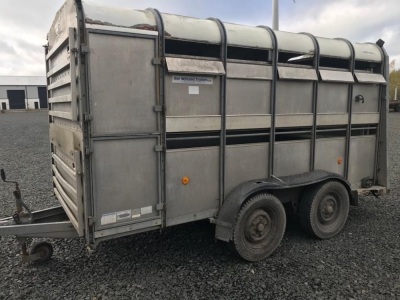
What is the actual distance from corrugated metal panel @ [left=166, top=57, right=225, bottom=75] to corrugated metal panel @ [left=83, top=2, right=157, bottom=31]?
37cm

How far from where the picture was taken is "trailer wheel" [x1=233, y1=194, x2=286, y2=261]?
3.80 metres

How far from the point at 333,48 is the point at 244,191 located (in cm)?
233

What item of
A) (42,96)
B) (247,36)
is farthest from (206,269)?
(42,96)

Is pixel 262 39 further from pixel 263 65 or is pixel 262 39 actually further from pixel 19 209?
pixel 19 209

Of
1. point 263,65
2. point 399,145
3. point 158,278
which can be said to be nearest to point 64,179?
point 158,278

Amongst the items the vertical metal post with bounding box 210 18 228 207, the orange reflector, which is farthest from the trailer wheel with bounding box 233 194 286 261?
the orange reflector

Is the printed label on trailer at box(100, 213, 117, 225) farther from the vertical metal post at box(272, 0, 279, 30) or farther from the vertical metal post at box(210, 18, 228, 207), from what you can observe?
the vertical metal post at box(272, 0, 279, 30)

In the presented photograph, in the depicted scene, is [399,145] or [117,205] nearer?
[117,205]

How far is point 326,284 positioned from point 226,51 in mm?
2634

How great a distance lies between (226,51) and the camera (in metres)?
3.69

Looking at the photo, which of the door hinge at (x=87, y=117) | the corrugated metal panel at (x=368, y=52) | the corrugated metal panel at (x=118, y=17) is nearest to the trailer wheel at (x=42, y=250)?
the door hinge at (x=87, y=117)

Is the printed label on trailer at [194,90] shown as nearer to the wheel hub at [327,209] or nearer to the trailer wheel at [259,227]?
the trailer wheel at [259,227]

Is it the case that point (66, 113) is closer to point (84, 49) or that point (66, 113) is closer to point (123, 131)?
point (123, 131)

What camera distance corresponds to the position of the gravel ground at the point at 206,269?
3303mm
